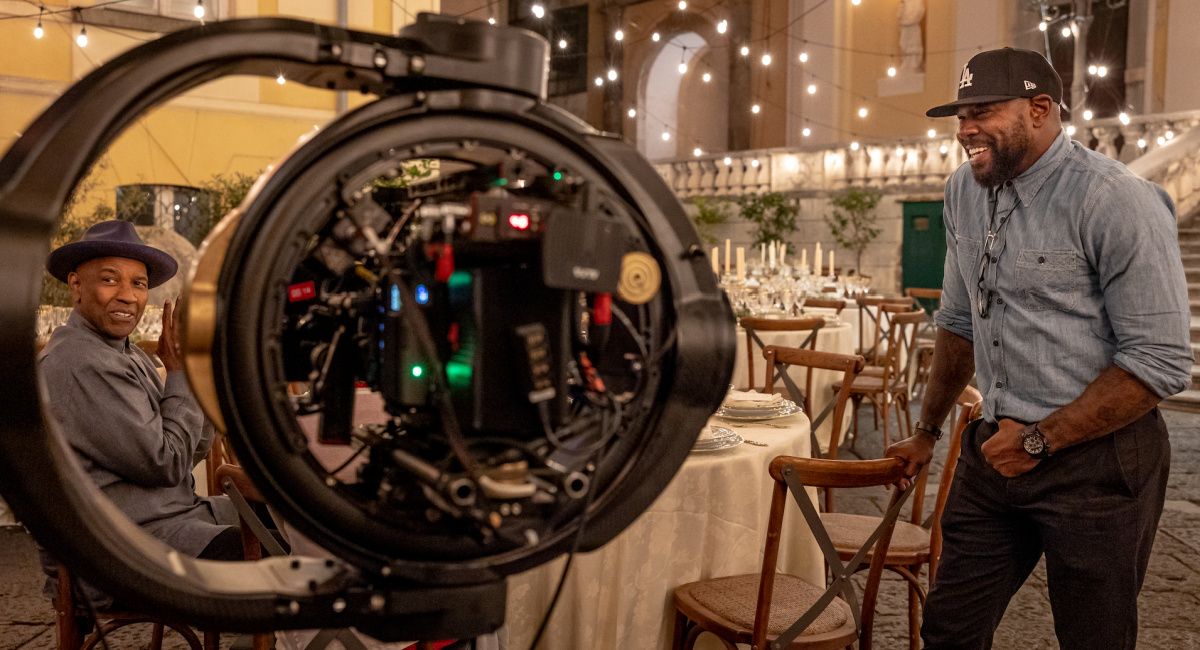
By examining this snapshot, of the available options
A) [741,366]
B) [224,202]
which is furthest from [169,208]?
[741,366]

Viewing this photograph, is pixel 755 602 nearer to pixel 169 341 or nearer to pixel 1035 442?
pixel 1035 442

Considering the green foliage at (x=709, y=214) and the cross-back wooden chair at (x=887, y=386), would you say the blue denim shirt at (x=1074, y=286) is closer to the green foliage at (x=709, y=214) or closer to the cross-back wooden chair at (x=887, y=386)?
the cross-back wooden chair at (x=887, y=386)

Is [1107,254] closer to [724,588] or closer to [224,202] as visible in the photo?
[724,588]

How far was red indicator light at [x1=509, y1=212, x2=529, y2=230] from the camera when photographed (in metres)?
0.78

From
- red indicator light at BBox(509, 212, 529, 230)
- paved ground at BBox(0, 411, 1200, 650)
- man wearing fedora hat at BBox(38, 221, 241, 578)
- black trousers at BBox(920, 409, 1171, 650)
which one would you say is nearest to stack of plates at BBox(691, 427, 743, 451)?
black trousers at BBox(920, 409, 1171, 650)

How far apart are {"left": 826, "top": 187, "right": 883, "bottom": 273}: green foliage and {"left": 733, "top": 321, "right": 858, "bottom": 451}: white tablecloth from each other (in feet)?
25.1

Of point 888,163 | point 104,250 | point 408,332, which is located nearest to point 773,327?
point 104,250

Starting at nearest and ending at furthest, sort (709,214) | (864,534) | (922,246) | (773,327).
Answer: (864,534)
(773,327)
(922,246)
(709,214)

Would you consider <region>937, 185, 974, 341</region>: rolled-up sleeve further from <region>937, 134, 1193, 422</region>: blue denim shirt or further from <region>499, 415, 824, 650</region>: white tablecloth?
<region>499, 415, 824, 650</region>: white tablecloth

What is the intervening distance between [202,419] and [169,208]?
5594 millimetres

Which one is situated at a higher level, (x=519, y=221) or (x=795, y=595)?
(x=519, y=221)

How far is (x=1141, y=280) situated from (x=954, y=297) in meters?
0.49

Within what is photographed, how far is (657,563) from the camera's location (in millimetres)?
2227

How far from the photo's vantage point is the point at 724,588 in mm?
2258
